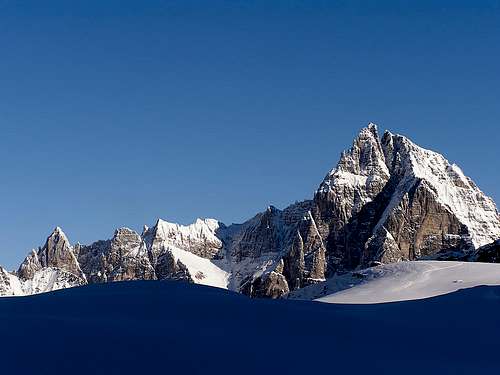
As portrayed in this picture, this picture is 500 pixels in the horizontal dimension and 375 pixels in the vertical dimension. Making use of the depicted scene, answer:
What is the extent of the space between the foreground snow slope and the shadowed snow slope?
1099cm

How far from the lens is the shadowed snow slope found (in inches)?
364

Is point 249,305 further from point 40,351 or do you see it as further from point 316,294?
point 316,294

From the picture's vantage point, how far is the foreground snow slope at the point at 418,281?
2608 cm

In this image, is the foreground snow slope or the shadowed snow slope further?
the foreground snow slope

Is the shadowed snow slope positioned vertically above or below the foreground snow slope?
below

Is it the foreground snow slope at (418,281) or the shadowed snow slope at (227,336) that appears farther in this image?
the foreground snow slope at (418,281)

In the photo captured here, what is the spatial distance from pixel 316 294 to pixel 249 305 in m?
115

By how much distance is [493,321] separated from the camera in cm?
1393

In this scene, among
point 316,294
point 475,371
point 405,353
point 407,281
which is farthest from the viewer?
point 316,294

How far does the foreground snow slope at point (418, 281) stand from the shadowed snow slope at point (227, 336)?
10991 millimetres

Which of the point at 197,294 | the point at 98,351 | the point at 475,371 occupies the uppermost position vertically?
the point at 197,294

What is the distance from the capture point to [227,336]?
10555 millimetres

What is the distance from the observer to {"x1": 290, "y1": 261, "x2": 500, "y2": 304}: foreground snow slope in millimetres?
26078

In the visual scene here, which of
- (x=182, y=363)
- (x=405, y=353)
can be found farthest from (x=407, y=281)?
(x=182, y=363)
